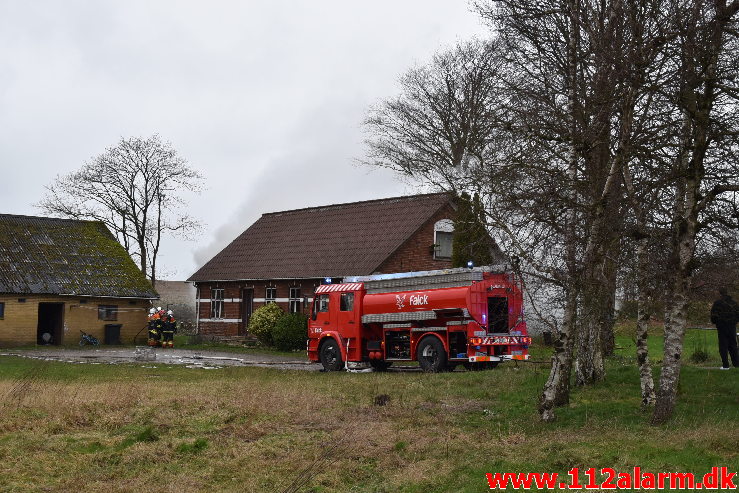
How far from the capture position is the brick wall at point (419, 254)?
38094 mm

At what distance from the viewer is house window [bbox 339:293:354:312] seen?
92.2 ft

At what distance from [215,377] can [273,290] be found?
18.5m

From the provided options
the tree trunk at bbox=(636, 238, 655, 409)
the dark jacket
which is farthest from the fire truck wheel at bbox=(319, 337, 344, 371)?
the tree trunk at bbox=(636, 238, 655, 409)

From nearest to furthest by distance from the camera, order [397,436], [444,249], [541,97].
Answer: [397,436], [541,97], [444,249]

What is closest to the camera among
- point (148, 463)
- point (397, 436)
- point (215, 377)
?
point (148, 463)

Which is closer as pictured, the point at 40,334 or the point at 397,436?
the point at 397,436

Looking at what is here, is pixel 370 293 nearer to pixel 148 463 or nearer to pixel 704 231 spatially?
pixel 704 231

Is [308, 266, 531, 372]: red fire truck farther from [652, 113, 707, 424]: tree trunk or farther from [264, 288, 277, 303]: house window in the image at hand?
[264, 288, 277, 303]: house window

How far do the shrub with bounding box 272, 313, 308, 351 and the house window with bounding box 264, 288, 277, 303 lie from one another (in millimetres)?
3983

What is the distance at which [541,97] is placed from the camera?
1507 cm

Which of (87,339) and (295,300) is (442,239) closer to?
(295,300)

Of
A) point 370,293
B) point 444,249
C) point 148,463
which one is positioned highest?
point 444,249

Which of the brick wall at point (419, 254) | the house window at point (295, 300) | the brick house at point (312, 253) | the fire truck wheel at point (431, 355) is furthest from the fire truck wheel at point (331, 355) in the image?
the house window at point (295, 300)

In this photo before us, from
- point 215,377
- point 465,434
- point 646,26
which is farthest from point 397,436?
point 215,377
